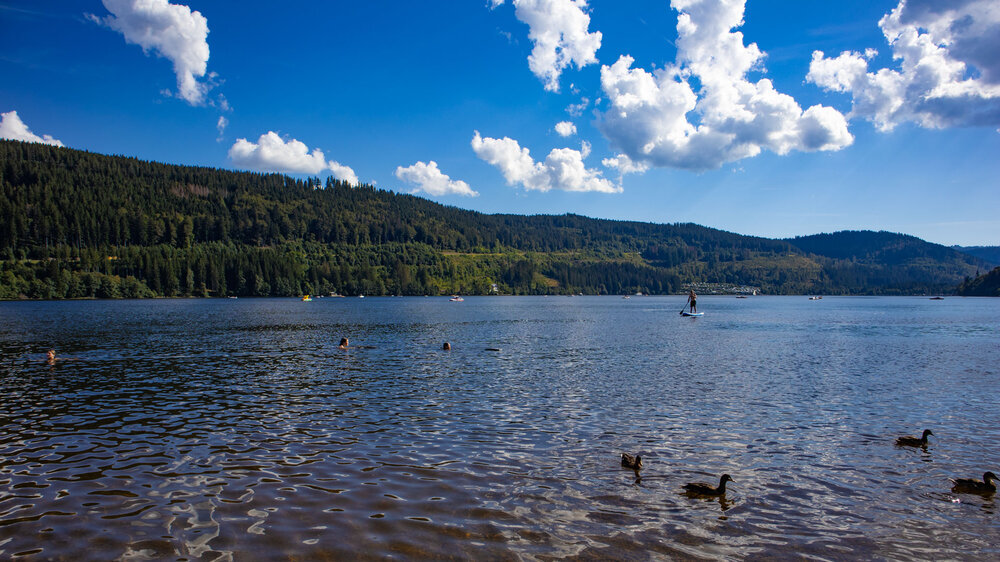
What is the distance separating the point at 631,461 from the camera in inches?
682

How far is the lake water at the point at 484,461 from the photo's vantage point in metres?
12.3

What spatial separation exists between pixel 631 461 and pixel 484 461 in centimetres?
466

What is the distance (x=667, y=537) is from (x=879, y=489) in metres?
7.91

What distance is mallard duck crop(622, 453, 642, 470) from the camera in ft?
56.0

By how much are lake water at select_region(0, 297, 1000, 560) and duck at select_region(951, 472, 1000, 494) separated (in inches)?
19.5

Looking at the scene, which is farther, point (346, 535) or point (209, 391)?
point (209, 391)

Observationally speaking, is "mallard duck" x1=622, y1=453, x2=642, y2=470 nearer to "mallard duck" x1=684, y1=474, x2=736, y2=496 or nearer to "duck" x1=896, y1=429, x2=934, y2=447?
"mallard duck" x1=684, y1=474, x2=736, y2=496

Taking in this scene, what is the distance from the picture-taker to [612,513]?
45.4ft

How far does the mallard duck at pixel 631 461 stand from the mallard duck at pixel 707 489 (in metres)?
1.91

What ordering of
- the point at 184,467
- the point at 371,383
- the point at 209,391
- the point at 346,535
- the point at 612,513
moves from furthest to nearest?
the point at 371,383 → the point at 209,391 → the point at 184,467 → the point at 612,513 → the point at 346,535

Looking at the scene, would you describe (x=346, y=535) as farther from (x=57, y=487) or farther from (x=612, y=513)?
(x=57, y=487)

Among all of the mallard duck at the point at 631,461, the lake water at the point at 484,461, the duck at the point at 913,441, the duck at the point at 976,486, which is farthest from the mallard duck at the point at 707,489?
the duck at the point at 913,441

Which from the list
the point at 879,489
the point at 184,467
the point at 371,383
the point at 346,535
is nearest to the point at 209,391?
the point at 371,383

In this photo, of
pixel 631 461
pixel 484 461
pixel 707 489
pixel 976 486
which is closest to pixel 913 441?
pixel 976 486
